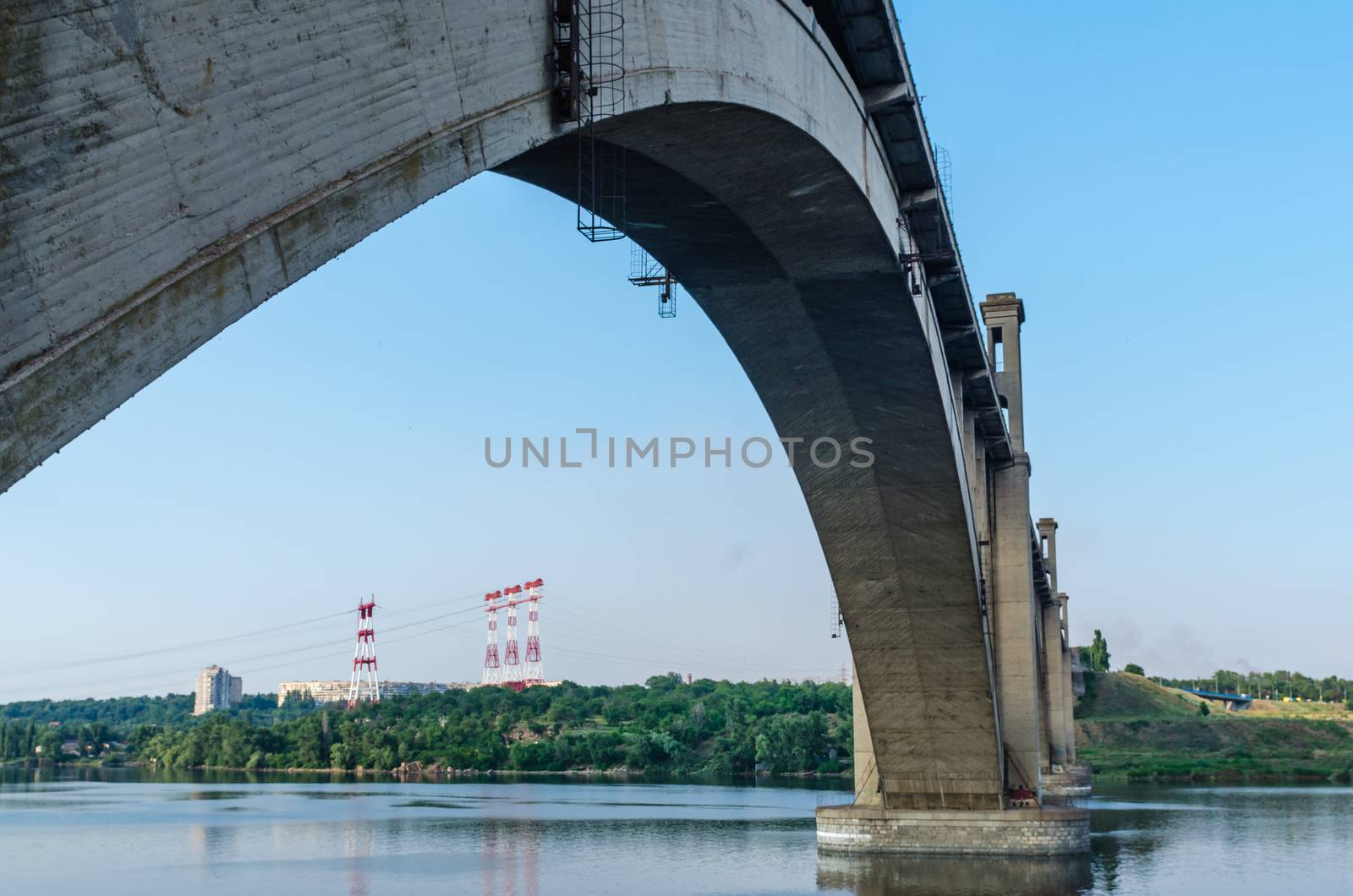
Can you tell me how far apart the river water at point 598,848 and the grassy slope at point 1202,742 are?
1452cm

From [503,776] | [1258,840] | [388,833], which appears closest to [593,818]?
[388,833]

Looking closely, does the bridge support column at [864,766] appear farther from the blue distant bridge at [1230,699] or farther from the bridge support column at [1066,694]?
the blue distant bridge at [1230,699]

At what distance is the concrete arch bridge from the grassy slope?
186ft

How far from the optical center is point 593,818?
52.8 meters

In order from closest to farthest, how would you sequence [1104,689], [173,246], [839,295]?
[173,246] → [839,295] → [1104,689]

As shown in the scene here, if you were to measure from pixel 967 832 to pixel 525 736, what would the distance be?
255 ft

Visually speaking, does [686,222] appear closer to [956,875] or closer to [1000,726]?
[956,875]

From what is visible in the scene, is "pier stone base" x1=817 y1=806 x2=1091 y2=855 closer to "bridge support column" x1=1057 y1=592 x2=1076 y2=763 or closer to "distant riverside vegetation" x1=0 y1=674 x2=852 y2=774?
"bridge support column" x1=1057 y1=592 x2=1076 y2=763

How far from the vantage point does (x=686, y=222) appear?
17891 mm

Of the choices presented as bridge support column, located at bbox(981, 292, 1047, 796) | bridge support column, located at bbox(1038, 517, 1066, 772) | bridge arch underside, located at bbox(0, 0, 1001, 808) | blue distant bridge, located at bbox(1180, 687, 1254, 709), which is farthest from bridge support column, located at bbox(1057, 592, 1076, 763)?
blue distant bridge, located at bbox(1180, 687, 1254, 709)

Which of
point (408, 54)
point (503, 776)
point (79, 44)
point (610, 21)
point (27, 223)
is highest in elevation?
point (610, 21)

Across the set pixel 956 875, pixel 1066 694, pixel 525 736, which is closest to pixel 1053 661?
pixel 1066 694

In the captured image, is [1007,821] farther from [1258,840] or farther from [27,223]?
[27,223]

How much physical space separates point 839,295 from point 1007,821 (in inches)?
578
